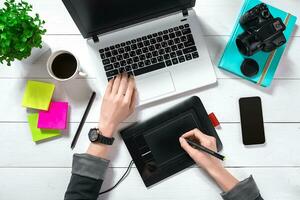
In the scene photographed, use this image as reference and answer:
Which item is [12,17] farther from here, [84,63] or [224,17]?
[224,17]

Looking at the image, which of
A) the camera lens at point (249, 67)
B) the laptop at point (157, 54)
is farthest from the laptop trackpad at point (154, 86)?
the camera lens at point (249, 67)

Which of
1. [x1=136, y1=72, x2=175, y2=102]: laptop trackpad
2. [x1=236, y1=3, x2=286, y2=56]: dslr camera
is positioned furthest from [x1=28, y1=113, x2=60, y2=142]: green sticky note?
[x1=236, y1=3, x2=286, y2=56]: dslr camera

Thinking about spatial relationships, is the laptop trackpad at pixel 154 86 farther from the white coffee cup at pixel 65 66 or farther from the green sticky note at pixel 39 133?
the green sticky note at pixel 39 133

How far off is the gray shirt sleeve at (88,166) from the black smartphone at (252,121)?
1.41 feet

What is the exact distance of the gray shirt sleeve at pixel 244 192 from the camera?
0.84 m

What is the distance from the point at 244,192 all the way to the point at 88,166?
0.44m

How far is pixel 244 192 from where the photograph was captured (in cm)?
84

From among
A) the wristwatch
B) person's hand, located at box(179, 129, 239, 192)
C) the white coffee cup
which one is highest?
the white coffee cup

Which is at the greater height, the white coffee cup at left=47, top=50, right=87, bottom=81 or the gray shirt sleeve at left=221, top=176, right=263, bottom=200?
the white coffee cup at left=47, top=50, right=87, bottom=81

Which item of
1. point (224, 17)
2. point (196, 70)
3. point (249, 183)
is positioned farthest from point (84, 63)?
point (249, 183)

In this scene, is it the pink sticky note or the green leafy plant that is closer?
the green leafy plant

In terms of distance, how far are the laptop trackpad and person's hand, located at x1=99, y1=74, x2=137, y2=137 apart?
21 mm

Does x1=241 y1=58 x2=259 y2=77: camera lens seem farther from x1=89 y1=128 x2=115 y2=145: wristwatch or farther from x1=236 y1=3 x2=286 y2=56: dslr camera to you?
x1=89 y1=128 x2=115 y2=145: wristwatch

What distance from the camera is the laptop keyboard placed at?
89cm
